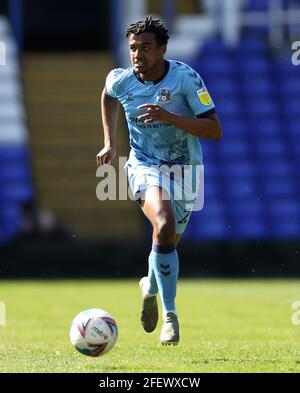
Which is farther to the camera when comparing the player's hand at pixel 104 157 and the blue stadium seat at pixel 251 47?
the blue stadium seat at pixel 251 47

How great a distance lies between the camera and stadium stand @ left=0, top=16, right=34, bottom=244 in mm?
17875

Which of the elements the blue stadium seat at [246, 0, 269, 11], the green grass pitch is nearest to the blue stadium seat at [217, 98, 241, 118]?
the blue stadium seat at [246, 0, 269, 11]

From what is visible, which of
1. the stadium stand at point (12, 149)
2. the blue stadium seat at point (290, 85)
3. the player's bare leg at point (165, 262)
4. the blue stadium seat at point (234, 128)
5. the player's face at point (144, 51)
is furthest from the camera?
the blue stadium seat at point (290, 85)

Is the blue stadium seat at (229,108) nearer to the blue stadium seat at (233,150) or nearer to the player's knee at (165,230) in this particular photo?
the blue stadium seat at (233,150)

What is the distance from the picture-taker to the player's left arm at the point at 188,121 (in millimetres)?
7434

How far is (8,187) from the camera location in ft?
60.5

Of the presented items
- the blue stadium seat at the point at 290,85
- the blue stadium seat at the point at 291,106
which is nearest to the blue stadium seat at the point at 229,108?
the blue stadium seat at the point at 291,106

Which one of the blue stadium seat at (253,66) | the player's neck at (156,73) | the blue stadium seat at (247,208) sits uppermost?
the player's neck at (156,73)

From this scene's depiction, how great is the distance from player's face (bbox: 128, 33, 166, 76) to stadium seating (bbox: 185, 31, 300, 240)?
30.8 feet

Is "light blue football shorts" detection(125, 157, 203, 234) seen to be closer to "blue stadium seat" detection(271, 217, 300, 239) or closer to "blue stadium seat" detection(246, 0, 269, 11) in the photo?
"blue stadium seat" detection(271, 217, 300, 239)

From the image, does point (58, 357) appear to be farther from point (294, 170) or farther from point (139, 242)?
point (294, 170)

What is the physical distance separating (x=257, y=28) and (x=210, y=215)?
15.1 ft

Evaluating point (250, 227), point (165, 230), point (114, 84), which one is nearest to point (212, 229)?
point (250, 227)
